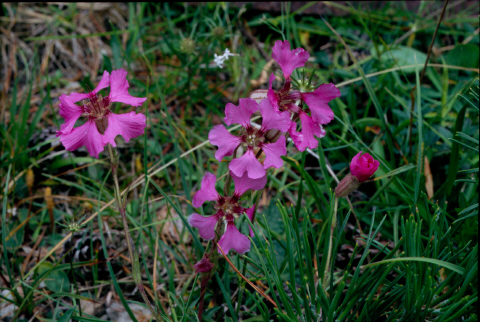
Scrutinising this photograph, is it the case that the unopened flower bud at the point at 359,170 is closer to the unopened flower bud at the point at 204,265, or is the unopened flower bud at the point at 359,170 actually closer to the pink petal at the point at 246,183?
the pink petal at the point at 246,183

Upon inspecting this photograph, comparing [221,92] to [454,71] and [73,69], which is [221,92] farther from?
[454,71]

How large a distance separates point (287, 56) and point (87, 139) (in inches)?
24.4

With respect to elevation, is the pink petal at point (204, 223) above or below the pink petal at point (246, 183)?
below

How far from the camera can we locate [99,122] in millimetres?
1105

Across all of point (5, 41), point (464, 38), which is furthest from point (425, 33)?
point (5, 41)

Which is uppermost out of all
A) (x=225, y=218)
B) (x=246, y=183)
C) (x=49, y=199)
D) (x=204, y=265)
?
(x=246, y=183)

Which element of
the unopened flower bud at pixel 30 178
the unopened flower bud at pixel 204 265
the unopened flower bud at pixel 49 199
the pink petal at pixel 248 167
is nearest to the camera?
the pink petal at pixel 248 167

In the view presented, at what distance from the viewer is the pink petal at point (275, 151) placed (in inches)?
40.6

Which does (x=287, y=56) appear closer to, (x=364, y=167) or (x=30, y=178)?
(x=364, y=167)

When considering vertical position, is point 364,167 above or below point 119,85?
below

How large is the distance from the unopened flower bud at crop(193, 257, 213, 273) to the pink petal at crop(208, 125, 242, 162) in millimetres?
326

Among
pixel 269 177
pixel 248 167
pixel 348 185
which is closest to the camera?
pixel 248 167

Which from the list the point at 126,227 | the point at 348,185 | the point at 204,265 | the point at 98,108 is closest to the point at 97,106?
the point at 98,108

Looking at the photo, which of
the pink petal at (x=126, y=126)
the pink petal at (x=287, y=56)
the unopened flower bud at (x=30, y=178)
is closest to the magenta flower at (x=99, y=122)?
the pink petal at (x=126, y=126)
